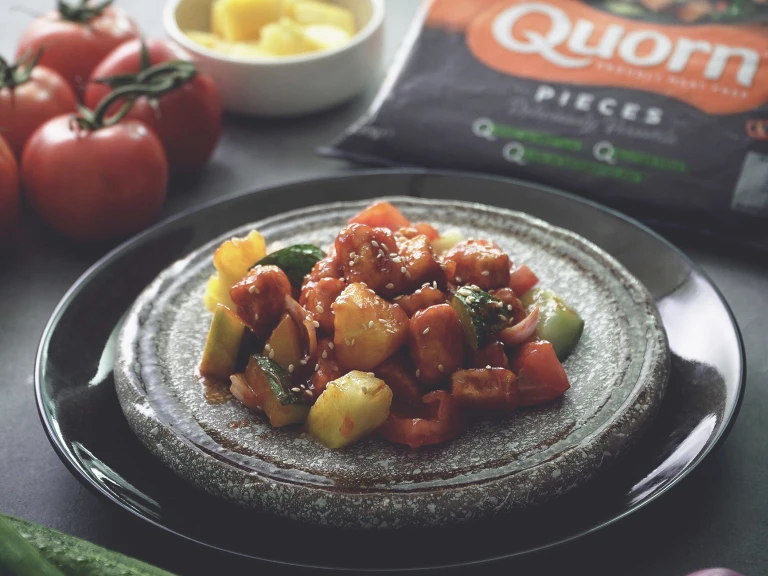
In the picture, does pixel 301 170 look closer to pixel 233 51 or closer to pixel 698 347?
pixel 233 51

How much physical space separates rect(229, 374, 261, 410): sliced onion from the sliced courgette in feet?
0.22

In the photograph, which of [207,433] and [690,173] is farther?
[690,173]

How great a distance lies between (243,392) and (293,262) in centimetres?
39

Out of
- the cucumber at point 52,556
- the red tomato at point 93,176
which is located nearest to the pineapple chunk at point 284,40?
the red tomato at point 93,176

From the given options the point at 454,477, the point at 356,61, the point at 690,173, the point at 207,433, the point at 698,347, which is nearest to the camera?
the point at 454,477

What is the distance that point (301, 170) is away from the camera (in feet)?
11.9

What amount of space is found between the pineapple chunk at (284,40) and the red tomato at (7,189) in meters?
1.18

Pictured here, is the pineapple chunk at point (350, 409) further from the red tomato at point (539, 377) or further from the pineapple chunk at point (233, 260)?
the pineapple chunk at point (233, 260)

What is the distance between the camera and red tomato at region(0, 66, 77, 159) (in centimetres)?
337

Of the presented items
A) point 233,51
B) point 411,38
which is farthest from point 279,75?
point 411,38

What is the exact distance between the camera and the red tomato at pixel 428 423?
195 cm

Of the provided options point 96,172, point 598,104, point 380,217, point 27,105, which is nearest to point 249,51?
point 27,105

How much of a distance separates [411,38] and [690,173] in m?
1.39

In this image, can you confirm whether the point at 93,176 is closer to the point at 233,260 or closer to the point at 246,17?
the point at 233,260
